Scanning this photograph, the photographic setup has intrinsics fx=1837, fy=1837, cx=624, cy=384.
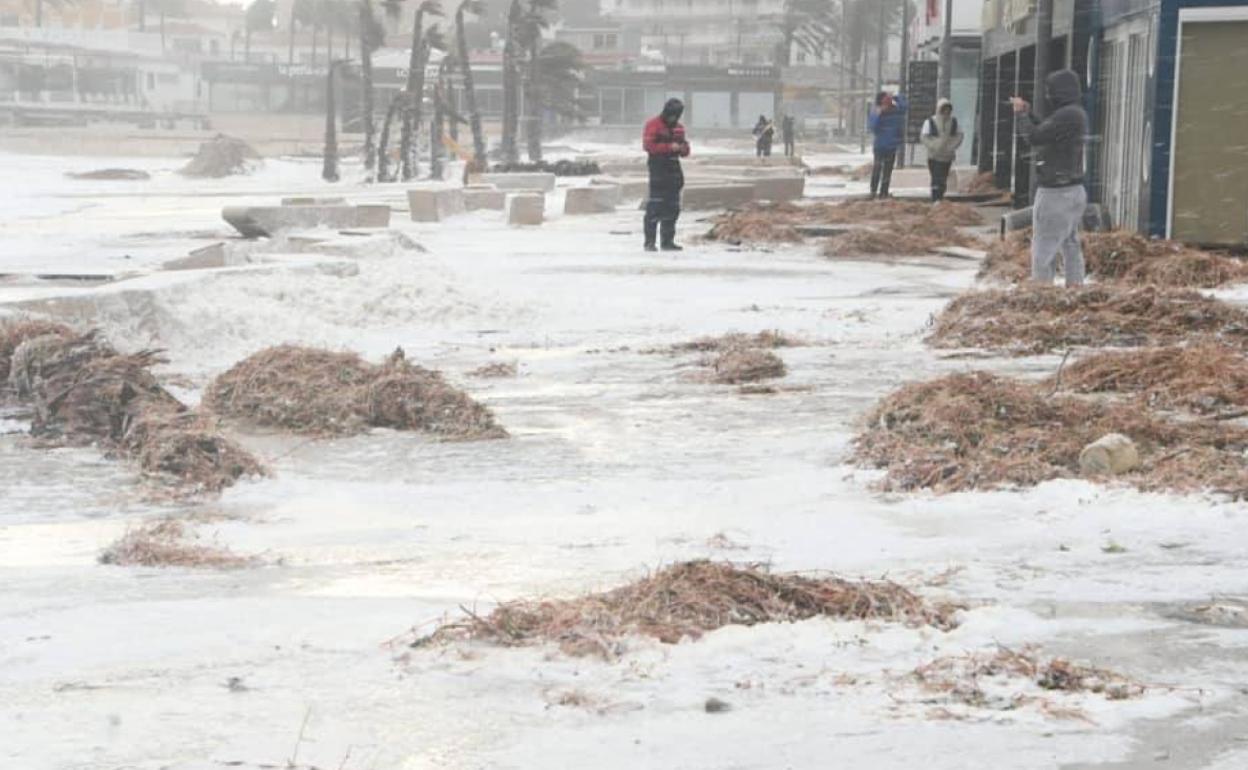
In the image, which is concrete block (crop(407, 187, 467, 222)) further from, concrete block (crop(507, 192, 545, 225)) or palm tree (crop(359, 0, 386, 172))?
palm tree (crop(359, 0, 386, 172))

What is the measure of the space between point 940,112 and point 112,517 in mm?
20991

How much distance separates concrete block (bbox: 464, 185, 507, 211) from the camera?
2883 centimetres

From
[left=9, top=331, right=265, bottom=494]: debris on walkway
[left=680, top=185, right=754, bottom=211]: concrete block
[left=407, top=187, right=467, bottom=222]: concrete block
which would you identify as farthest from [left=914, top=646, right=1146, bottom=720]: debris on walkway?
[left=680, top=185, right=754, bottom=211]: concrete block

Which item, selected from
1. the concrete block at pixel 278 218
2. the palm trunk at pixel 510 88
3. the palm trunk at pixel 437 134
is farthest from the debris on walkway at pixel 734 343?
the palm trunk at pixel 510 88

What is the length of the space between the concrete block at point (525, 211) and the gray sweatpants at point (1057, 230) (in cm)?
1326

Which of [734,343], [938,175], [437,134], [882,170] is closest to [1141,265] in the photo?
[734,343]

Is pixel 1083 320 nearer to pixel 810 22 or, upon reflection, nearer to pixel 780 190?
pixel 780 190

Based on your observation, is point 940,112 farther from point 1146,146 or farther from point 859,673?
point 859,673

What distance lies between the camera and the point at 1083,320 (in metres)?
11.8

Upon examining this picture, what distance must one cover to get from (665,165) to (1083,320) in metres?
8.65

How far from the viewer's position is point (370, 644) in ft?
17.0

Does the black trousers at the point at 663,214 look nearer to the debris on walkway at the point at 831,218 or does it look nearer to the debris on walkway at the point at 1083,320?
the debris on walkway at the point at 831,218

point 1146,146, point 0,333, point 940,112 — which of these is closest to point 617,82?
point 940,112

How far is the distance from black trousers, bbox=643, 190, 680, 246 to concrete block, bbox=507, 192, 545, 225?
572cm
